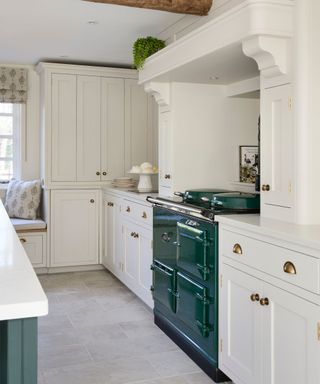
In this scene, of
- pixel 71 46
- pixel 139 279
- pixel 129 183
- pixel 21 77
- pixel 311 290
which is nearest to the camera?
pixel 311 290

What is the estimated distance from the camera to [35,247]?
538 cm

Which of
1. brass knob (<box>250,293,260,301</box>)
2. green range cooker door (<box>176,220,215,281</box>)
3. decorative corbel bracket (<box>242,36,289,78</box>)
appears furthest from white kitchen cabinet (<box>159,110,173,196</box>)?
brass knob (<box>250,293,260,301</box>)

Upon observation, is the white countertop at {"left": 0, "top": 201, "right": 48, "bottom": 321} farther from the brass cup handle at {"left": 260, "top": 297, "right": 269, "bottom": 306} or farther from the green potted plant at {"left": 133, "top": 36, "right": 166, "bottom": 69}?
the green potted plant at {"left": 133, "top": 36, "right": 166, "bottom": 69}

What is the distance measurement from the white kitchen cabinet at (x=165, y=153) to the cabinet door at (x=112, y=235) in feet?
3.09

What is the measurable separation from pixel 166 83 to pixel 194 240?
1.44 m

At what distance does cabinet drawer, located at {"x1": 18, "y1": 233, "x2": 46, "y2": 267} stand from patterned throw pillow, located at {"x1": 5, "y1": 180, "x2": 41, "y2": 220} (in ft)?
0.83

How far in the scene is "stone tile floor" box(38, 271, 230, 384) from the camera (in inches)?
115

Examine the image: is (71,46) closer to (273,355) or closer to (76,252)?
(76,252)

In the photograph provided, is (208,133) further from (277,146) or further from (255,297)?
(255,297)

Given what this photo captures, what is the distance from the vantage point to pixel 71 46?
4.84m

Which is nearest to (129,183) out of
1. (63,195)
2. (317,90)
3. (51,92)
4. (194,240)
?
(63,195)

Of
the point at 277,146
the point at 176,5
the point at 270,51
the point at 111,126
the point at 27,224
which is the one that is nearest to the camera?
the point at 270,51

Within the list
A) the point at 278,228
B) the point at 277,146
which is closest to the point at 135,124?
the point at 277,146

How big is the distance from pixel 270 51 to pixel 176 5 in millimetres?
1003
